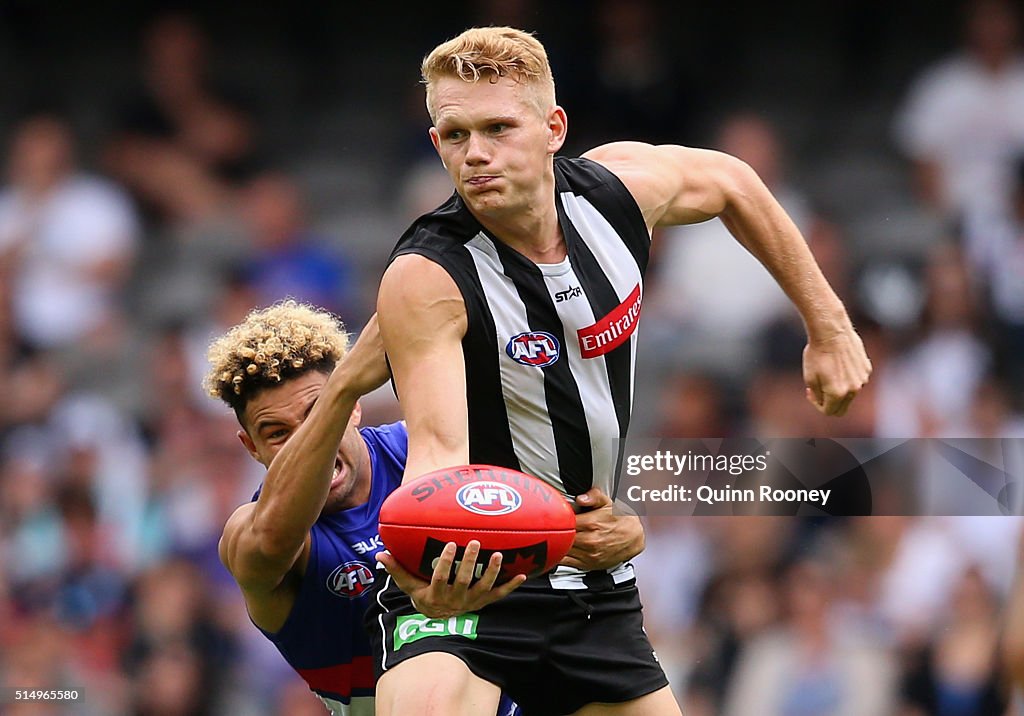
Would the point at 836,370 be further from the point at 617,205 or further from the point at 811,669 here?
the point at 811,669

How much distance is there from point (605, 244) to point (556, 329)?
27 cm

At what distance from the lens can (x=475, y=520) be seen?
2.84 metres

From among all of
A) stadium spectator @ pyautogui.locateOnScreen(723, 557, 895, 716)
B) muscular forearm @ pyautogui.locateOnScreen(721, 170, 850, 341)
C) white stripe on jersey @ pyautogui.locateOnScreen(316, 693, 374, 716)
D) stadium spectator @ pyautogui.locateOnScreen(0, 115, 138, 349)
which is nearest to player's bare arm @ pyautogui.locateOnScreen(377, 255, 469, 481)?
muscular forearm @ pyautogui.locateOnScreen(721, 170, 850, 341)

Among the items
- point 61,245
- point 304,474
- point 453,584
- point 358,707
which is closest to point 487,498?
point 453,584

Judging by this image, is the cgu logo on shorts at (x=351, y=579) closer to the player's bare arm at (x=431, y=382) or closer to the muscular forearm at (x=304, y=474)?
the muscular forearm at (x=304, y=474)

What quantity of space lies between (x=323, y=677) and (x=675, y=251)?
3.82 m

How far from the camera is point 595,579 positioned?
11.4 ft

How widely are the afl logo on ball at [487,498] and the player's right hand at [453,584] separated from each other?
7 cm

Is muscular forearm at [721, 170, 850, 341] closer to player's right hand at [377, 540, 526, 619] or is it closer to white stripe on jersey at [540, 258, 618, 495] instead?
white stripe on jersey at [540, 258, 618, 495]

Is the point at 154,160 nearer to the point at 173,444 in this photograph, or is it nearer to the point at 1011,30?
the point at 173,444

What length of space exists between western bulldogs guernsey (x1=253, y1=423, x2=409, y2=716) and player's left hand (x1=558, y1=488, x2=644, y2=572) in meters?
0.82

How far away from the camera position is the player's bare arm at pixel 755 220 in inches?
141

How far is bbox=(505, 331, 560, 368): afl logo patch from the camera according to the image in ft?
10.7

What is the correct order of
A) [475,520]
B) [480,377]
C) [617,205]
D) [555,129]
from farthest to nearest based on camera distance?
[617,205] < [555,129] < [480,377] < [475,520]
